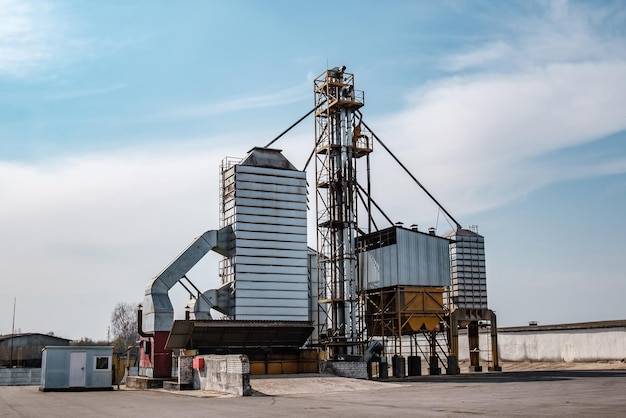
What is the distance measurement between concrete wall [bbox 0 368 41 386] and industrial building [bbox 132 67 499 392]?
16170 millimetres

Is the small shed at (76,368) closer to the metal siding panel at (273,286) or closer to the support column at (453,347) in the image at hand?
the metal siding panel at (273,286)

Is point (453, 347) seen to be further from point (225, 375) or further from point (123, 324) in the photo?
point (123, 324)

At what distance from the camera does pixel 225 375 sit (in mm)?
27375

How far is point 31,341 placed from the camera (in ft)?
258

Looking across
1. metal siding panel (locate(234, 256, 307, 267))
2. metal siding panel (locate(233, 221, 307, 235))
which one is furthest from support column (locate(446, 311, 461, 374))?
metal siding panel (locate(233, 221, 307, 235))

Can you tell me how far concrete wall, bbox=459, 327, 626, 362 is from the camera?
4441 centimetres

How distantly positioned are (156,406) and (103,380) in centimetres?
1431

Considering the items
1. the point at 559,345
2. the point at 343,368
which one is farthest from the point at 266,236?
the point at 559,345

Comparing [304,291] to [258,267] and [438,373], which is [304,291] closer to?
[258,267]

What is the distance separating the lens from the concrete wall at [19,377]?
48.7m

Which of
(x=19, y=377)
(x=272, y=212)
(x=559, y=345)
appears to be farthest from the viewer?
(x=19, y=377)

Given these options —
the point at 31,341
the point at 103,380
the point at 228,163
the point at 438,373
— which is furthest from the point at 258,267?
the point at 31,341

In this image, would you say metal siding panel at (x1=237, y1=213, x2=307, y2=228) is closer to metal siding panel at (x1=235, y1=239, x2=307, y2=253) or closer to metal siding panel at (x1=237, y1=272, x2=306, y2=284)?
metal siding panel at (x1=235, y1=239, x2=307, y2=253)

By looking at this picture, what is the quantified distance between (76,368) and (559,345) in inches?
1259
